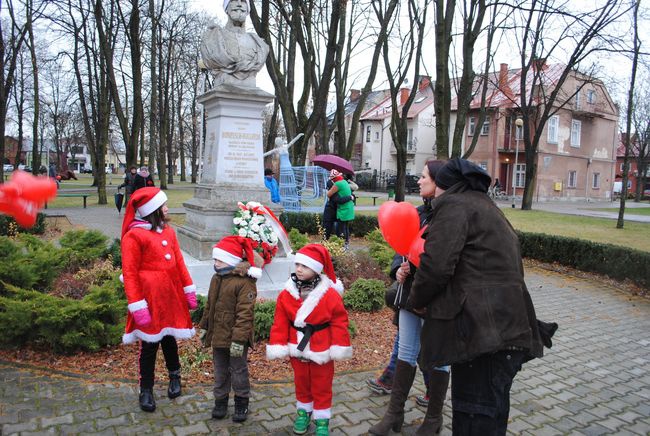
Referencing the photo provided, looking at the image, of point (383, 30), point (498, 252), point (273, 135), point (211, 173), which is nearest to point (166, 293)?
point (498, 252)

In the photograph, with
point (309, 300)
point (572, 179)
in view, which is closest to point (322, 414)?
point (309, 300)

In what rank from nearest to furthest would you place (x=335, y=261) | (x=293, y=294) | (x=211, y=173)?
(x=293, y=294)
(x=211, y=173)
(x=335, y=261)

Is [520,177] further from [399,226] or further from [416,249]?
[416,249]

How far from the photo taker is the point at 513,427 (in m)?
3.89

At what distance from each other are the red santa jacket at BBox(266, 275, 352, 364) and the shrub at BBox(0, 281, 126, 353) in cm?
221

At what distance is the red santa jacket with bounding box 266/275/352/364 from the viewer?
349cm

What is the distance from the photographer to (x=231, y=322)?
12.4 feet

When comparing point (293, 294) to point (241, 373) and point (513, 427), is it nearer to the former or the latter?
point (241, 373)

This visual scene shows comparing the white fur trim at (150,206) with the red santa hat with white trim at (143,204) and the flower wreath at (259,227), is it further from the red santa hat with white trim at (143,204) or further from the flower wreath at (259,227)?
the flower wreath at (259,227)

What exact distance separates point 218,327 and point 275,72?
14194 millimetres

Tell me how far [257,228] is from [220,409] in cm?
319

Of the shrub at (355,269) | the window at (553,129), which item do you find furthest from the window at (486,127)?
the shrub at (355,269)

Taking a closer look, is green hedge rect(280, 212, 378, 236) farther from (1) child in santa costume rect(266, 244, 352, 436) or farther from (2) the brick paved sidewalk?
(1) child in santa costume rect(266, 244, 352, 436)

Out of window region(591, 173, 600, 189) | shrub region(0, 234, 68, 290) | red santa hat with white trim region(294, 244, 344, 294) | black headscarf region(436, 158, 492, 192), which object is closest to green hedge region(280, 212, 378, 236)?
shrub region(0, 234, 68, 290)
